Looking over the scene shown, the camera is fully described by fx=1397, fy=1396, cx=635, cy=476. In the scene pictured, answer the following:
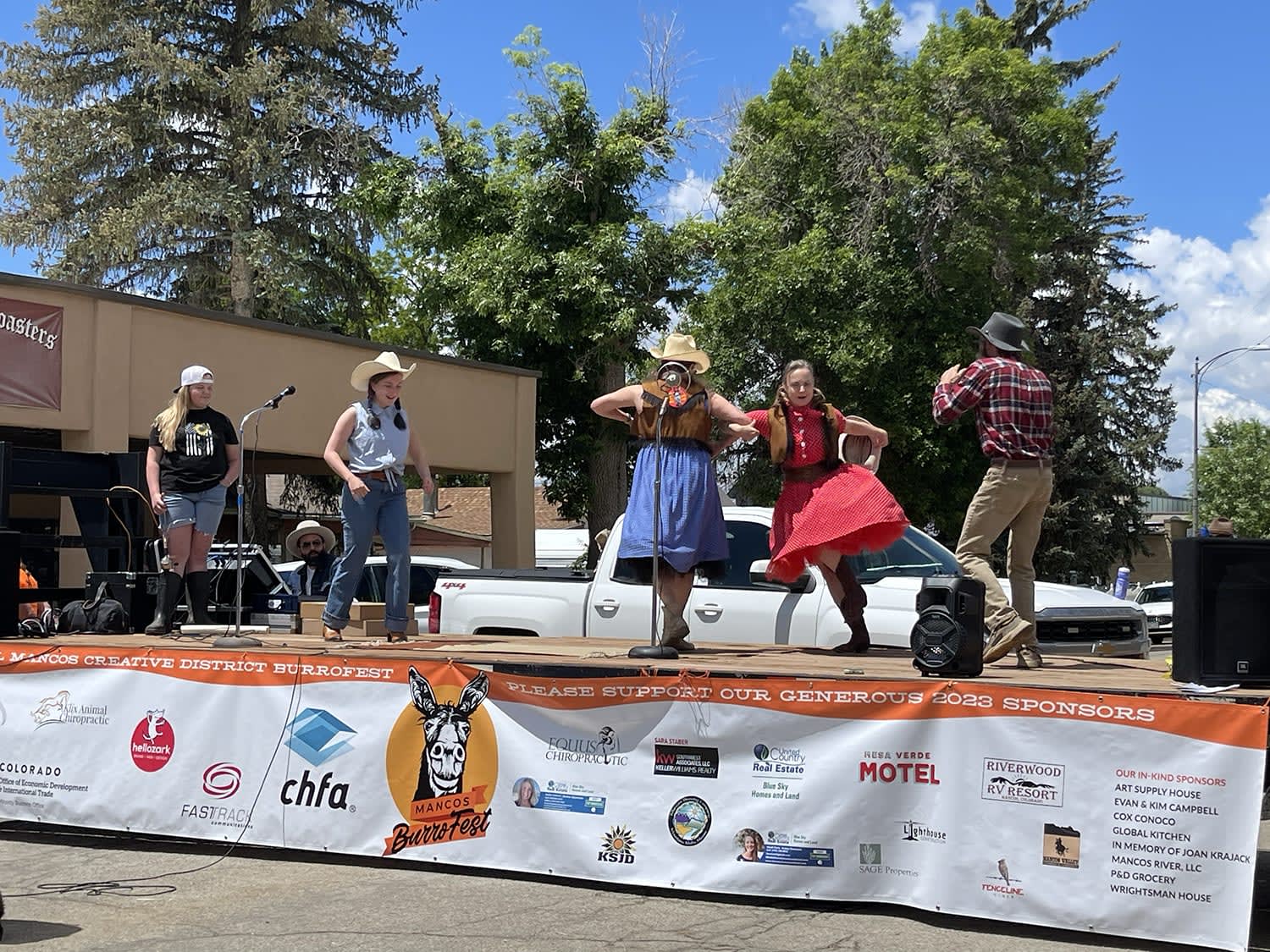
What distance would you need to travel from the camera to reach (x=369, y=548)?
8.16 m

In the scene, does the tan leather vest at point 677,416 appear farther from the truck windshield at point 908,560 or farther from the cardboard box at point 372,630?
the truck windshield at point 908,560

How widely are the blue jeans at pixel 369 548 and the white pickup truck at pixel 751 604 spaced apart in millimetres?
1792

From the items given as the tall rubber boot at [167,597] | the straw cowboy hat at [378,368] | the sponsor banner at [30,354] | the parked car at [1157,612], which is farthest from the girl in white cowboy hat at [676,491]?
the parked car at [1157,612]

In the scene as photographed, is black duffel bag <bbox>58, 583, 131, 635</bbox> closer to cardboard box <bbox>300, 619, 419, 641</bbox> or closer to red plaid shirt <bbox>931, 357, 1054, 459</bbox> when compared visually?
cardboard box <bbox>300, 619, 419, 641</bbox>

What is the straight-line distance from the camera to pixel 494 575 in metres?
10.7

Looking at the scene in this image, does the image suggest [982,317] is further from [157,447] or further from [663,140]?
[157,447]

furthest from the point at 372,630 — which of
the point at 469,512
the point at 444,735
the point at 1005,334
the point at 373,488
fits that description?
the point at 469,512

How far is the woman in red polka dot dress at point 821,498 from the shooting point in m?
7.40

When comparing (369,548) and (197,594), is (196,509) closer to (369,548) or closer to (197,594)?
(197,594)

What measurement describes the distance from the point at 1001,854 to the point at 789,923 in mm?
898

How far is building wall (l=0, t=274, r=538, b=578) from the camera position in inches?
658

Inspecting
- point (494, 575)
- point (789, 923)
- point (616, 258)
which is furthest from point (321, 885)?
point (616, 258)

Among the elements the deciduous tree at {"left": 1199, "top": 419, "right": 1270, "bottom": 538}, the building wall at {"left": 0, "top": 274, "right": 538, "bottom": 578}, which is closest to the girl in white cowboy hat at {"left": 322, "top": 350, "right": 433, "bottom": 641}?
the building wall at {"left": 0, "top": 274, "right": 538, "bottom": 578}

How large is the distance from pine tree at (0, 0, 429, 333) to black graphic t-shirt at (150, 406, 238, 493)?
24866 millimetres
